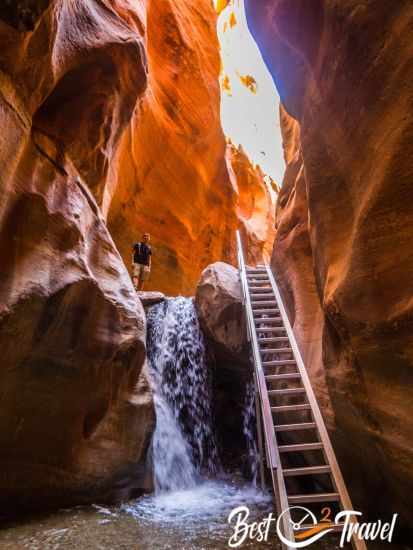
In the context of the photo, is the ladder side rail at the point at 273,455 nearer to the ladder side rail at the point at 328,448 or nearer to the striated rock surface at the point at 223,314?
the ladder side rail at the point at 328,448

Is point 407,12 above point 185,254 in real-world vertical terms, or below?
below

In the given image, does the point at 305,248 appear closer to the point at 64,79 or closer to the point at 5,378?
the point at 64,79

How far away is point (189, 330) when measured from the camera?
857 centimetres

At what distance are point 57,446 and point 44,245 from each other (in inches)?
102

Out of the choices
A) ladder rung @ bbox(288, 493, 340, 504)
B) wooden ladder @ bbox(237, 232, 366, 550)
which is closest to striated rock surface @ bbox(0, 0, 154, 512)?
wooden ladder @ bbox(237, 232, 366, 550)

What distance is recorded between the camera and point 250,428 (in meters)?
7.83

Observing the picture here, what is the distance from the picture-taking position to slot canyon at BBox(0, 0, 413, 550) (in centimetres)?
314

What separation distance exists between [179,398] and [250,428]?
6.16 ft

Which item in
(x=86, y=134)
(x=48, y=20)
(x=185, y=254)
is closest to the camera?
(x=48, y=20)

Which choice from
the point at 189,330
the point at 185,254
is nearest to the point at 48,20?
the point at 189,330

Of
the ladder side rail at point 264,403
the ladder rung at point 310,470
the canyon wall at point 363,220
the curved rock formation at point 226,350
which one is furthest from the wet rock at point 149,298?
the ladder rung at point 310,470

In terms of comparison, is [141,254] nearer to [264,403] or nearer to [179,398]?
[179,398]

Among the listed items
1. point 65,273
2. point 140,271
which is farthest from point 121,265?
point 140,271

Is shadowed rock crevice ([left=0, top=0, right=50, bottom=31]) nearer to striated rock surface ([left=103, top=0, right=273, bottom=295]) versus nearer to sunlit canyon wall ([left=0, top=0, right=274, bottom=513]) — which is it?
sunlit canyon wall ([left=0, top=0, right=274, bottom=513])
